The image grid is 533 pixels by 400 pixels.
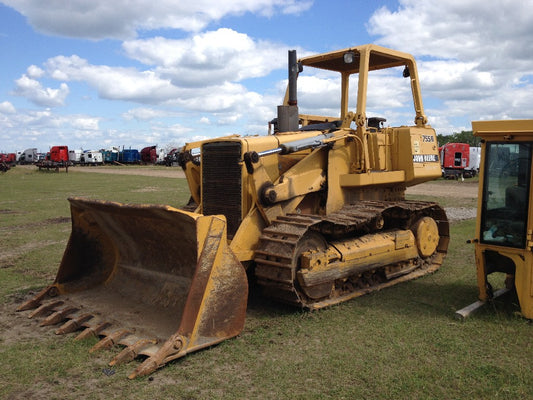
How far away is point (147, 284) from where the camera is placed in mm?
6359

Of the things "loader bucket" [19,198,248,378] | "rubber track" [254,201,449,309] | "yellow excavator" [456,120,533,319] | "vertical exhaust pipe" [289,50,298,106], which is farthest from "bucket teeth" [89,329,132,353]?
"vertical exhaust pipe" [289,50,298,106]

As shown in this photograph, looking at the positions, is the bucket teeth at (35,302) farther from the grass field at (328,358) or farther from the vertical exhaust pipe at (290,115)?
the vertical exhaust pipe at (290,115)

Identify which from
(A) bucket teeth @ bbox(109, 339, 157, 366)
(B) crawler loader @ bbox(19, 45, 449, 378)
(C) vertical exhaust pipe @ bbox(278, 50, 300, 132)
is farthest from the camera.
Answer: (C) vertical exhaust pipe @ bbox(278, 50, 300, 132)

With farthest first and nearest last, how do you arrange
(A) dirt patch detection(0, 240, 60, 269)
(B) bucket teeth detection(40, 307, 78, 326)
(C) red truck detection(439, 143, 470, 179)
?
(C) red truck detection(439, 143, 470, 179)
(A) dirt patch detection(0, 240, 60, 269)
(B) bucket teeth detection(40, 307, 78, 326)

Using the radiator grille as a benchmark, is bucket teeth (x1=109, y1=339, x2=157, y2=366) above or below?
below

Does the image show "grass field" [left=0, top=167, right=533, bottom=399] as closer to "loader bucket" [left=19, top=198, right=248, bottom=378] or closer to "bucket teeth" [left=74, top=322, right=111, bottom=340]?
"bucket teeth" [left=74, top=322, right=111, bottom=340]

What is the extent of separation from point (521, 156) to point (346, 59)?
116 inches

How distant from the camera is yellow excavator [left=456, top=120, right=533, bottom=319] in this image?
596 cm

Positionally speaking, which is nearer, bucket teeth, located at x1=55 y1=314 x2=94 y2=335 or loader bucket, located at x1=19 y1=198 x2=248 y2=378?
loader bucket, located at x1=19 y1=198 x2=248 y2=378

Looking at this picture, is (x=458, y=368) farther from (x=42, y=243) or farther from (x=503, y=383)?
(x=42, y=243)

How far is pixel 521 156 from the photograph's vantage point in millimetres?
6074

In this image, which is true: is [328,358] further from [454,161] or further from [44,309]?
[454,161]

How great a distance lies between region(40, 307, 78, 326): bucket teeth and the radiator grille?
213 centimetres

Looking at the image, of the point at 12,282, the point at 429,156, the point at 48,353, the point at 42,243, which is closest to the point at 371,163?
the point at 429,156
